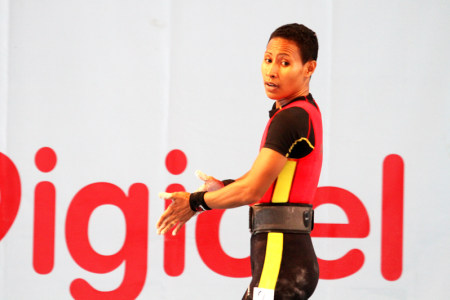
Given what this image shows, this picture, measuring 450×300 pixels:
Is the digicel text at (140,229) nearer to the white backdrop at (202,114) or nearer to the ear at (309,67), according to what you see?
the white backdrop at (202,114)

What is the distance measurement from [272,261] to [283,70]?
64 cm

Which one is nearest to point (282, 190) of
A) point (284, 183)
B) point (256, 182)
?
point (284, 183)

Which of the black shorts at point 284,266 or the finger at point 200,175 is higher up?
the finger at point 200,175

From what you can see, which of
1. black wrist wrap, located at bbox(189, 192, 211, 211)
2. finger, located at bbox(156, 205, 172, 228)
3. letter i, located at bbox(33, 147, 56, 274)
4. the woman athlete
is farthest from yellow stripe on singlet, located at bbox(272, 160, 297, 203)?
letter i, located at bbox(33, 147, 56, 274)

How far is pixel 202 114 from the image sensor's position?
2859 millimetres

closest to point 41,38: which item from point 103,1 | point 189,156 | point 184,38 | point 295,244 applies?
point 103,1

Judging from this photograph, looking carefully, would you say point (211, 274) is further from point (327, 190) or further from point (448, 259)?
point (448, 259)

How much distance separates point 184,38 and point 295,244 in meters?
1.68

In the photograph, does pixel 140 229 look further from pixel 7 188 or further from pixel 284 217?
pixel 284 217

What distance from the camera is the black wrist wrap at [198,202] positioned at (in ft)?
5.01

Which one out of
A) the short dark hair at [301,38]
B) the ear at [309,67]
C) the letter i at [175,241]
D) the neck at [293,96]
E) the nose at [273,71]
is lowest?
the letter i at [175,241]

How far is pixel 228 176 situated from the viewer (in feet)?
9.42

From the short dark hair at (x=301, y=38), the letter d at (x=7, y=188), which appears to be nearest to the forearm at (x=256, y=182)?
the short dark hair at (x=301, y=38)

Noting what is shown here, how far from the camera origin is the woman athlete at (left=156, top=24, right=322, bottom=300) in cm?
148
